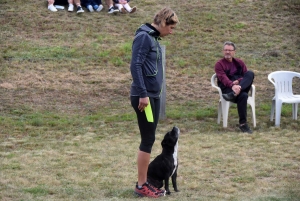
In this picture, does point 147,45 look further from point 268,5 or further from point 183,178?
point 268,5

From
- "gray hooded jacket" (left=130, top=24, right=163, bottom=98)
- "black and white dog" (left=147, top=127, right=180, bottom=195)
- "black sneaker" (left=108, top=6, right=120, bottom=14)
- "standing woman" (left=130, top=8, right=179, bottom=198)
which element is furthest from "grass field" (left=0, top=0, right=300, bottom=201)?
"gray hooded jacket" (left=130, top=24, right=163, bottom=98)

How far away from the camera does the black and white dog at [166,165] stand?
5992 millimetres

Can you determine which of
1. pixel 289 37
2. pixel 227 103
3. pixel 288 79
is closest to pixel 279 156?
pixel 227 103

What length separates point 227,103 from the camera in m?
9.58

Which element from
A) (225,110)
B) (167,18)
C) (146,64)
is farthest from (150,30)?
(225,110)

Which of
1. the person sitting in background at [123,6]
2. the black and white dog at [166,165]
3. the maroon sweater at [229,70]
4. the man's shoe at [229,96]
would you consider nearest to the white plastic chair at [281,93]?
the maroon sweater at [229,70]

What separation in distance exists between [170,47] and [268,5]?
3.55 meters

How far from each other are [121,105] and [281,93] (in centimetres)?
265

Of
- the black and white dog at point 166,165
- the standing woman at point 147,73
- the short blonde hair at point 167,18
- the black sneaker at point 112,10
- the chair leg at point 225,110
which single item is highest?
the short blonde hair at point 167,18

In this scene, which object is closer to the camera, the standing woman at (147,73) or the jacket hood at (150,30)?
the standing woman at (147,73)

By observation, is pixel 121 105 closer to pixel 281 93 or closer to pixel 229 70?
pixel 229 70

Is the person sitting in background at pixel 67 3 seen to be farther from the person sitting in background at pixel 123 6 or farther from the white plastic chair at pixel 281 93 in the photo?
the white plastic chair at pixel 281 93

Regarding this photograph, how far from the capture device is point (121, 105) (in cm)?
1061

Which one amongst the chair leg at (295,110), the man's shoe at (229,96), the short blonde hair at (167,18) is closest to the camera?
the short blonde hair at (167,18)
